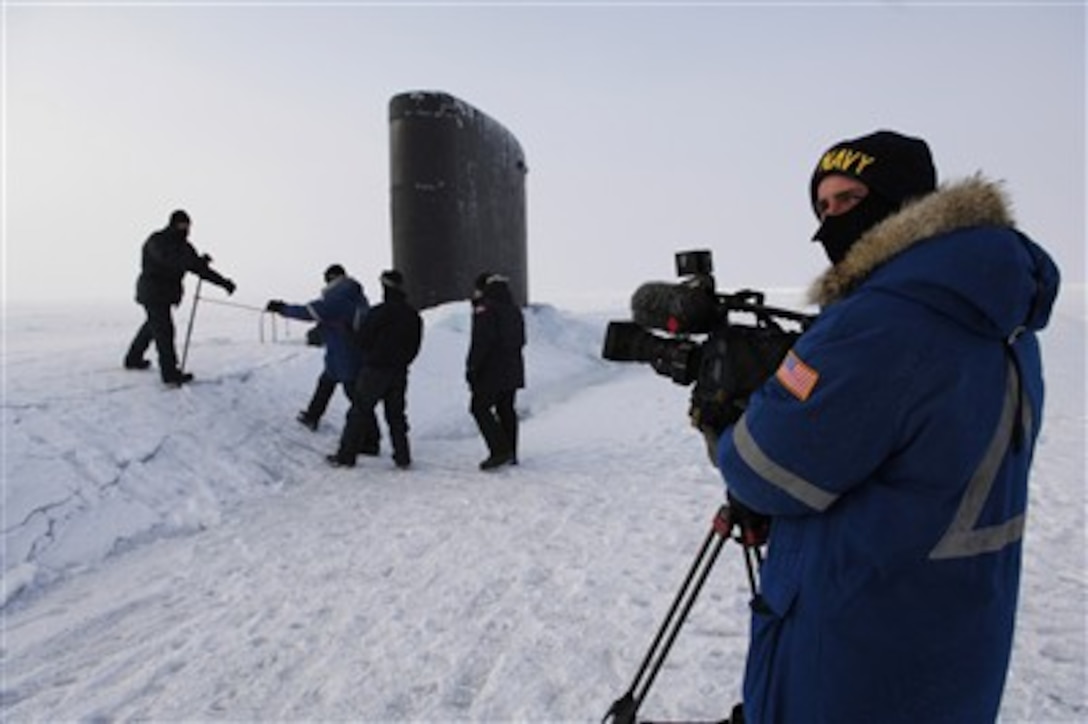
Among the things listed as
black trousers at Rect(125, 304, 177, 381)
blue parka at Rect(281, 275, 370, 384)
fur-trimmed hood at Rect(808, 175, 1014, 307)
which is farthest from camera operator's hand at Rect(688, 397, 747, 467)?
black trousers at Rect(125, 304, 177, 381)

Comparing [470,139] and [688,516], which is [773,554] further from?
[470,139]

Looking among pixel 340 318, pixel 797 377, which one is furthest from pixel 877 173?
pixel 340 318

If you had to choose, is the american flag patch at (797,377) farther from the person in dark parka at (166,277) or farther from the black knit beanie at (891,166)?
the person in dark parka at (166,277)

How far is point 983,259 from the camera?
4.51 feet

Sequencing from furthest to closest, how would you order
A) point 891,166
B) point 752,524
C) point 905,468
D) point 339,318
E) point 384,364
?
point 339,318 < point 384,364 < point 752,524 < point 891,166 < point 905,468

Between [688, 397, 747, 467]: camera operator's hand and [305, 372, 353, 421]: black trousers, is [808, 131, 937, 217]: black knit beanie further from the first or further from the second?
[305, 372, 353, 421]: black trousers

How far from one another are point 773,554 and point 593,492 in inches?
200

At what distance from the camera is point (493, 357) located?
290 inches

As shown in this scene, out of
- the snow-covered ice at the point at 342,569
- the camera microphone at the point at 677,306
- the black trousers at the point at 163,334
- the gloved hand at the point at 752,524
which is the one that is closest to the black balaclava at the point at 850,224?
the camera microphone at the point at 677,306

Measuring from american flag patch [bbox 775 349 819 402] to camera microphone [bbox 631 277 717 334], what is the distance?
427 mm

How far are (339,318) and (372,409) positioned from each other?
3.39ft

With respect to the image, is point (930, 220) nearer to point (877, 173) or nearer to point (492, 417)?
point (877, 173)

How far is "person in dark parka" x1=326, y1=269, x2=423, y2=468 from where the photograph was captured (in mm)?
7273

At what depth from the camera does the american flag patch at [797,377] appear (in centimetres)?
143
